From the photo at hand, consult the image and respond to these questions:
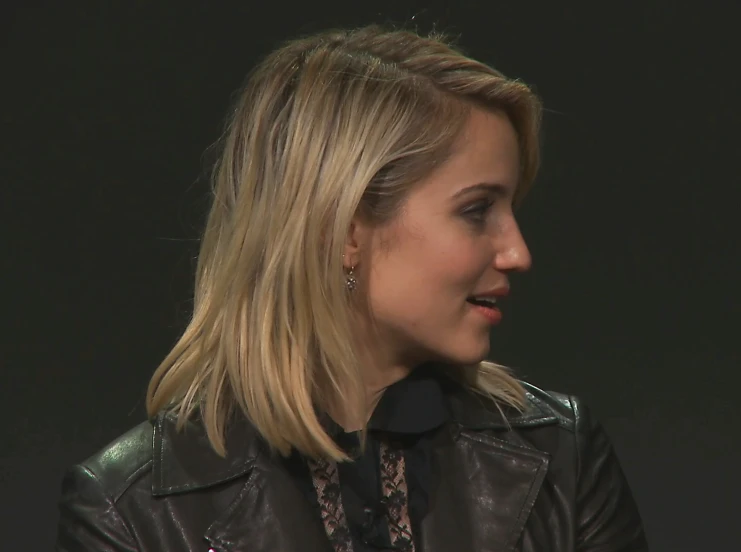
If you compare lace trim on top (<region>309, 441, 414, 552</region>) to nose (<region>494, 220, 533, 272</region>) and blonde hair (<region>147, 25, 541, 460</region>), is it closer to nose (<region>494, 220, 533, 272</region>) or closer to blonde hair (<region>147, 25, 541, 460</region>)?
blonde hair (<region>147, 25, 541, 460</region>)

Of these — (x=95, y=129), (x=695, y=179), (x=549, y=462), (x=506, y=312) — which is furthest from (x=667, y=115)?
(x=95, y=129)

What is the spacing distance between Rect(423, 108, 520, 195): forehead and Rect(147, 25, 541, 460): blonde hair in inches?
0.6

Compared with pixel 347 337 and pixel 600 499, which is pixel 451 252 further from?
pixel 600 499

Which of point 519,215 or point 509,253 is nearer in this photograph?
point 509,253

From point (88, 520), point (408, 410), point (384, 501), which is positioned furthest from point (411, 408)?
point (88, 520)

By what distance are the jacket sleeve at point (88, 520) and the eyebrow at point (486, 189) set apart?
0.64 m

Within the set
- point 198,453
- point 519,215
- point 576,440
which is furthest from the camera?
point 519,215

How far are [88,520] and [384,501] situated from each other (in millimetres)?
408

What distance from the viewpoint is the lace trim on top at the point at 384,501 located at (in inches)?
71.5

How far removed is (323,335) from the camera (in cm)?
180

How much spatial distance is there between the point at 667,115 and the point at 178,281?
971mm

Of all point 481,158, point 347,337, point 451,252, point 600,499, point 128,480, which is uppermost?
point 481,158

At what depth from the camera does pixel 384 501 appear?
1843 millimetres

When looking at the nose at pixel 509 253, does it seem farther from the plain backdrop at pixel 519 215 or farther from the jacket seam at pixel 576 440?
the plain backdrop at pixel 519 215
